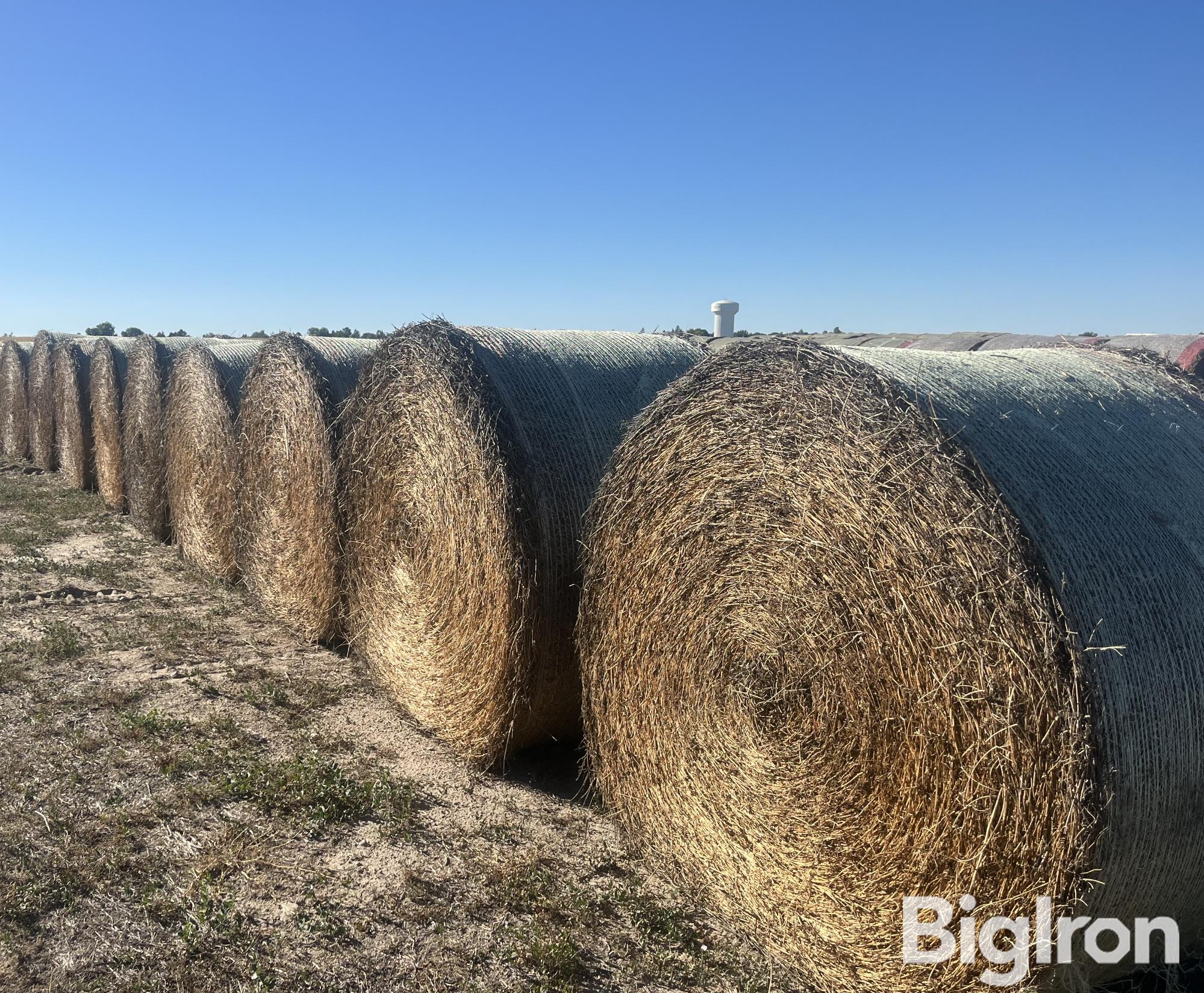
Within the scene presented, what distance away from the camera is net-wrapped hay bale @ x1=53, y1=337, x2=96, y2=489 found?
37.9 feet

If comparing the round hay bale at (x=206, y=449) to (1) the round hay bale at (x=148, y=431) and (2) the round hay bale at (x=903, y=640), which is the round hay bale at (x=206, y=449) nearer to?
(1) the round hay bale at (x=148, y=431)

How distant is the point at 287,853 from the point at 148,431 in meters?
6.63

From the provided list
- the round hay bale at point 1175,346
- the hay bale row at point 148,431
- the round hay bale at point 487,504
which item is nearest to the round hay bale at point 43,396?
the hay bale row at point 148,431

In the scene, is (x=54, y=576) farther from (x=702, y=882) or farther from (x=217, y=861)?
(x=702, y=882)

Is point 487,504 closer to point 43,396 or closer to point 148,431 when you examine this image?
point 148,431

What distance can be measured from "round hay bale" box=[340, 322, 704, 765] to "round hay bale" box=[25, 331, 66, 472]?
1068 centimetres

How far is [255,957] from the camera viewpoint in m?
2.93

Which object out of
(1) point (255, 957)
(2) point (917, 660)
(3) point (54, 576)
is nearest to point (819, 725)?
(2) point (917, 660)

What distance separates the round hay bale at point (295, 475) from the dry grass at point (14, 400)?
1050 cm

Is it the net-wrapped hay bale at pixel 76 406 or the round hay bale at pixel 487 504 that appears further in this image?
the net-wrapped hay bale at pixel 76 406

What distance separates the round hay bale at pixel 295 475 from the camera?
5.69 m

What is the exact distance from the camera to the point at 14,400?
49.0 ft

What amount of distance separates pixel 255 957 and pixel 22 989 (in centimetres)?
68

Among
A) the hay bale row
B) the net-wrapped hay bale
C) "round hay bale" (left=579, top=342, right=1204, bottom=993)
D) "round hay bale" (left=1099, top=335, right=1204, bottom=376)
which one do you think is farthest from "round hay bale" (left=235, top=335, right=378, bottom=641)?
the net-wrapped hay bale
